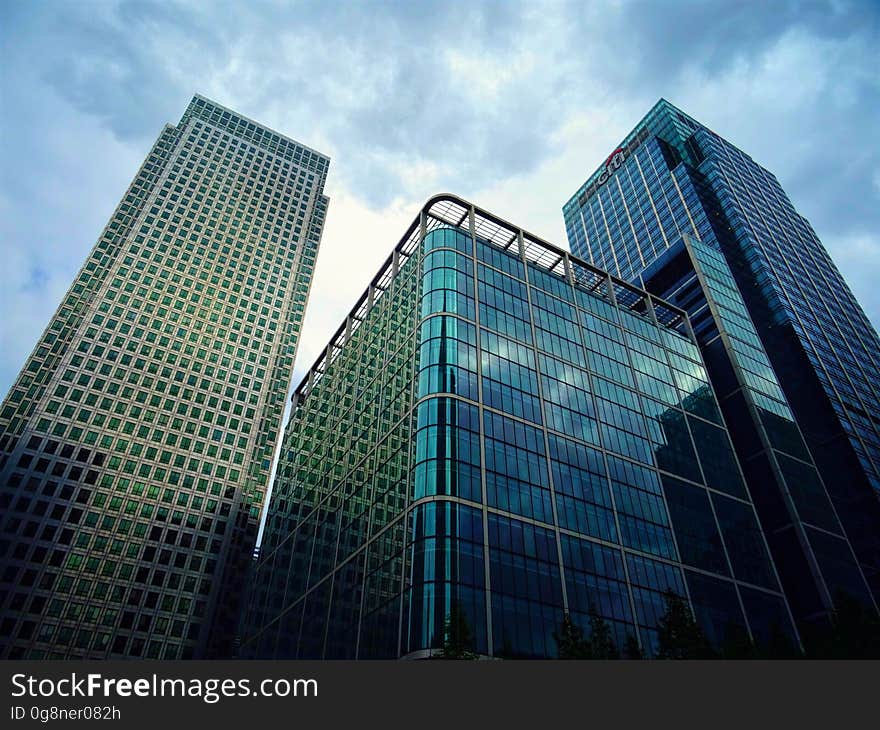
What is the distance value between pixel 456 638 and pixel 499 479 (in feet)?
65.5

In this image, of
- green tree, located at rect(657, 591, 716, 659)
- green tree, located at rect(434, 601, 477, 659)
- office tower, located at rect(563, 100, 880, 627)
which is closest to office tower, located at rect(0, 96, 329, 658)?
green tree, located at rect(434, 601, 477, 659)

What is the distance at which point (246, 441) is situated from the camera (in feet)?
359

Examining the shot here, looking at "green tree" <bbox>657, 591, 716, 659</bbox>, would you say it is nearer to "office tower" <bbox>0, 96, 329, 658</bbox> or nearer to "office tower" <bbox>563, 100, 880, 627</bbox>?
"office tower" <bbox>563, 100, 880, 627</bbox>

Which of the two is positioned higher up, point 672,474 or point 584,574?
point 672,474

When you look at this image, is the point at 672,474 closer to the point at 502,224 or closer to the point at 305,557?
the point at 502,224

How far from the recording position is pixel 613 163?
17262 centimetres

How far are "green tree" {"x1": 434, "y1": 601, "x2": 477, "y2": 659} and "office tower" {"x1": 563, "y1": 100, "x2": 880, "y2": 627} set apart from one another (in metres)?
38.4

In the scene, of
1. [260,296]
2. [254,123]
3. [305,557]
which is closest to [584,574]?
[305,557]

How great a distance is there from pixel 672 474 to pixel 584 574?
22876 mm

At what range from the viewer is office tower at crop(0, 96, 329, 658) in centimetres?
8494

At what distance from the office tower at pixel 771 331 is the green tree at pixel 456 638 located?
3838cm

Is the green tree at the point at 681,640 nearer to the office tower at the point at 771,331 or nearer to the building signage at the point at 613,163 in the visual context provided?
the office tower at the point at 771,331

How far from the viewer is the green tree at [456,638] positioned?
3553 cm

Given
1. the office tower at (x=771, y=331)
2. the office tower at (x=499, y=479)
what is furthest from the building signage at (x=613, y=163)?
the office tower at (x=499, y=479)
